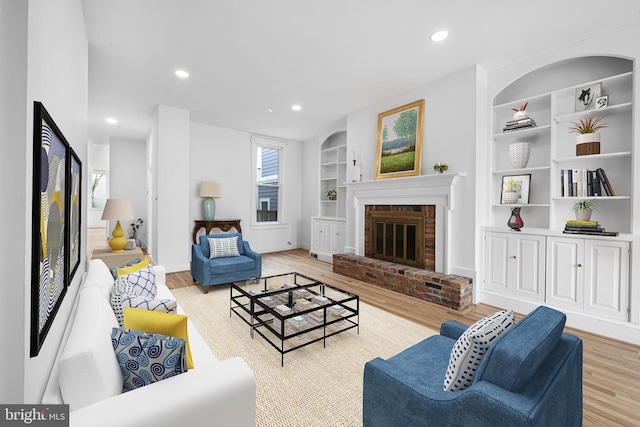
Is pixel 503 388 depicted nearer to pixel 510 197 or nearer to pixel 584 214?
pixel 584 214

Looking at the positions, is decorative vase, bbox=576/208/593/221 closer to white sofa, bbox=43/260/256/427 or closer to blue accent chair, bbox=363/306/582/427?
blue accent chair, bbox=363/306/582/427

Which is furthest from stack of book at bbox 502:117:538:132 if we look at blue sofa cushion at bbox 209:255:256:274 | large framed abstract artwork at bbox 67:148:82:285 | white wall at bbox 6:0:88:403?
large framed abstract artwork at bbox 67:148:82:285

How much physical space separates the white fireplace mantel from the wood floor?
71cm

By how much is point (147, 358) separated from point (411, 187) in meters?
3.69

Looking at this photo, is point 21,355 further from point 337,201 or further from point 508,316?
point 337,201

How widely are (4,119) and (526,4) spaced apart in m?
3.39

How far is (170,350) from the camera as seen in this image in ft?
3.70

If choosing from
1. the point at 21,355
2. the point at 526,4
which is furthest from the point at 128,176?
the point at 526,4

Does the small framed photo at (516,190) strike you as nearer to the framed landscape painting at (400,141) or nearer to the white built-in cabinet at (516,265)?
the white built-in cabinet at (516,265)

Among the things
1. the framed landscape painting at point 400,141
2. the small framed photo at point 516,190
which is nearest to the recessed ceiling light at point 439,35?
the framed landscape painting at point 400,141

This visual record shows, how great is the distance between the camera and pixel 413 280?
370 cm

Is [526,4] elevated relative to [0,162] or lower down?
elevated

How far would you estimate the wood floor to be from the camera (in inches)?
67.5

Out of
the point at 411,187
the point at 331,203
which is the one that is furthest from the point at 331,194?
the point at 411,187
